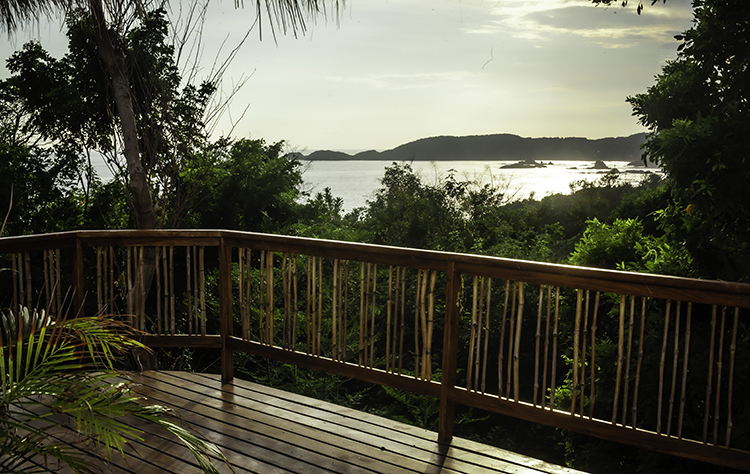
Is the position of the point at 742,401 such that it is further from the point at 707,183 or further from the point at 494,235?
the point at 494,235

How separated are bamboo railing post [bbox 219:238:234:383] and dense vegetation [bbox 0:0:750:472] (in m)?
1.82

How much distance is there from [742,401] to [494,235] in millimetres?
8426

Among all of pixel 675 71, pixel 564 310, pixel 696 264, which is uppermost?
pixel 675 71

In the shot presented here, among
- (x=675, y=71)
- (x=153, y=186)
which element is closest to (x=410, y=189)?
(x=153, y=186)

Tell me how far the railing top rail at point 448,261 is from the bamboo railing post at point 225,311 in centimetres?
9

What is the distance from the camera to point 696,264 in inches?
162

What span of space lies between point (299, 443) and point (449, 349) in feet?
2.99

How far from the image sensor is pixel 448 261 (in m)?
2.66

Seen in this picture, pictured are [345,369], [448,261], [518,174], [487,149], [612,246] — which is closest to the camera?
[448,261]

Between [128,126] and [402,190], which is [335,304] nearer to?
[128,126]

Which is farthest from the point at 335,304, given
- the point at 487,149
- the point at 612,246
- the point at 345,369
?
the point at 487,149

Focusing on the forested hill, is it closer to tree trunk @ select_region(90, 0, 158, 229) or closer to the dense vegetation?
the dense vegetation

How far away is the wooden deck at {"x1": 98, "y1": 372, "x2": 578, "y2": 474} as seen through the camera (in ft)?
8.07

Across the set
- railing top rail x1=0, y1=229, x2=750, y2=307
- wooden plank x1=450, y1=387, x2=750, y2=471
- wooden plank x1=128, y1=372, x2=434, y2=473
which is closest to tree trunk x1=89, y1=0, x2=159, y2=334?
railing top rail x1=0, y1=229, x2=750, y2=307
